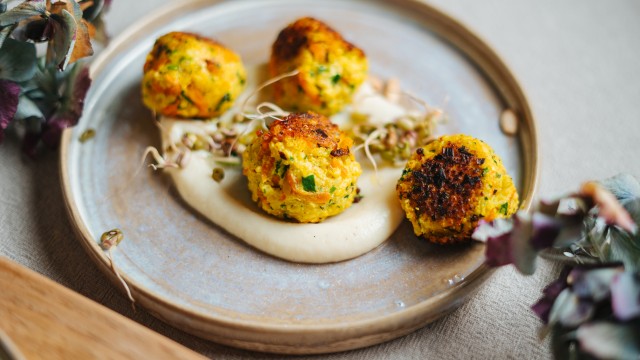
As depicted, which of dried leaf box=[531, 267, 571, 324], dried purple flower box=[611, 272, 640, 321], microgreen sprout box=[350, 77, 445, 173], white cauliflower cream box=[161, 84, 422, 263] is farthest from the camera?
microgreen sprout box=[350, 77, 445, 173]

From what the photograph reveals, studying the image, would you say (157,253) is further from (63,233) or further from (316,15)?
(316,15)

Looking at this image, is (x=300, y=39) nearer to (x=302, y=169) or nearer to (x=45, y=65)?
(x=302, y=169)

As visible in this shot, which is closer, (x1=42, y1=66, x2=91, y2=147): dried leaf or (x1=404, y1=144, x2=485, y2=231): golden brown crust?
(x1=404, y1=144, x2=485, y2=231): golden brown crust

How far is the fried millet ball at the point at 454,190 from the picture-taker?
5.72ft

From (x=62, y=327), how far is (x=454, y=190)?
1152mm

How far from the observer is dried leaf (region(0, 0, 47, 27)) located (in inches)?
71.2

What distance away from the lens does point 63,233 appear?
2.03m

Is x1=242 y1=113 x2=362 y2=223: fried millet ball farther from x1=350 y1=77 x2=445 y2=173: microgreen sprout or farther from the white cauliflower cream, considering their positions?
x1=350 y1=77 x2=445 y2=173: microgreen sprout

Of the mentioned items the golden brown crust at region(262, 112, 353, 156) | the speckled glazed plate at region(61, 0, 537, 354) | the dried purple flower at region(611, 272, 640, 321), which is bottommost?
the speckled glazed plate at region(61, 0, 537, 354)

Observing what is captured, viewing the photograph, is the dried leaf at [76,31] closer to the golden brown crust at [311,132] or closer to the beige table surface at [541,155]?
the beige table surface at [541,155]

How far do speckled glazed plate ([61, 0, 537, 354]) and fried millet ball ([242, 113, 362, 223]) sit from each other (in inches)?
7.0

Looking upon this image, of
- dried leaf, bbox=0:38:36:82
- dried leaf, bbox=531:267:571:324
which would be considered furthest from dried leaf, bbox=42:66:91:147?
dried leaf, bbox=531:267:571:324

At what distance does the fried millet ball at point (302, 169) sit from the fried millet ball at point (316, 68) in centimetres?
21

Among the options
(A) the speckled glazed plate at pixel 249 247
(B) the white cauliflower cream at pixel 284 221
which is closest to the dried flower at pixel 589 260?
(A) the speckled glazed plate at pixel 249 247
